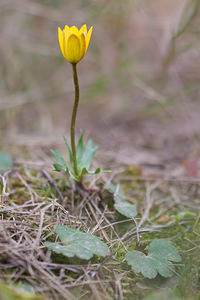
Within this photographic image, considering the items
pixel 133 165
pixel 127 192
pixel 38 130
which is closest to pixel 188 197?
pixel 127 192

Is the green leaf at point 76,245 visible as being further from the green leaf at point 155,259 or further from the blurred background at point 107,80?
the blurred background at point 107,80

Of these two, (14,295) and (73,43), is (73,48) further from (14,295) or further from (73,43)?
(14,295)

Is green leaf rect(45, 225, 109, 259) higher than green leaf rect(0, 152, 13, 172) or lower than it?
lower

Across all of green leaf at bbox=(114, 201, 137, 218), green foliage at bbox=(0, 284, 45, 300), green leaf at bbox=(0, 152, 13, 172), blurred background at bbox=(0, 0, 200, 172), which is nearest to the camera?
green foliage at bbox=(0, 284, 45, 300)

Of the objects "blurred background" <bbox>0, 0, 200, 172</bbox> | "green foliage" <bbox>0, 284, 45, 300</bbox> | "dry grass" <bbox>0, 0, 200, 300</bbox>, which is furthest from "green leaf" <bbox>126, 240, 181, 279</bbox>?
"blurred background" <bbox>0, 0, 200, 172</bbox>

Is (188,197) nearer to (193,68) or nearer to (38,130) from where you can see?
(38,130)

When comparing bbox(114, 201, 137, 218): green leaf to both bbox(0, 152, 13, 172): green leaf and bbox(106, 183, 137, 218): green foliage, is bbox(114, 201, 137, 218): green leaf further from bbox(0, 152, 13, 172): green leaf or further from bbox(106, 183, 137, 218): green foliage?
bbox(0, 152, 13, 172): green leaf

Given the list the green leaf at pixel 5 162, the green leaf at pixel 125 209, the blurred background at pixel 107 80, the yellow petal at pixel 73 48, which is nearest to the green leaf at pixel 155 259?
the green leaf at pixel 125 209

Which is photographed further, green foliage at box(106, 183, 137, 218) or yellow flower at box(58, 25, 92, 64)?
green foliage at box(106, 183, 137, 218)
